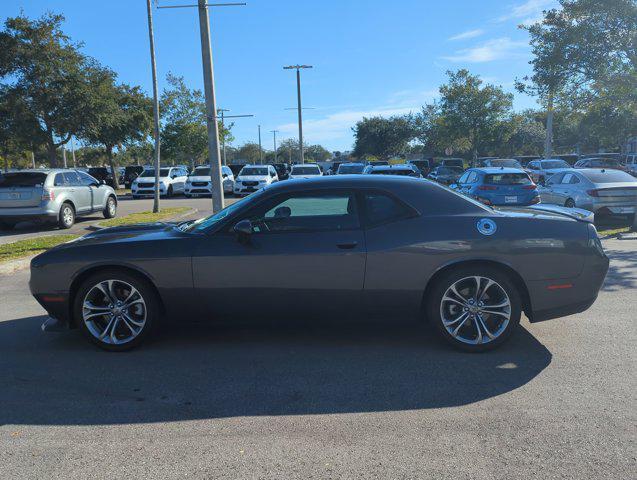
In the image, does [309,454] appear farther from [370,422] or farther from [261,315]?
[261,315]

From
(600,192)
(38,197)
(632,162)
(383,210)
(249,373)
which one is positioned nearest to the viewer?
(249,373)

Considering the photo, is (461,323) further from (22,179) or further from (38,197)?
(22,179)

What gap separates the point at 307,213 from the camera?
4.77 m

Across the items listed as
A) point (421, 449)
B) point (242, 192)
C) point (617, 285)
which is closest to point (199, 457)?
point (421, 449)

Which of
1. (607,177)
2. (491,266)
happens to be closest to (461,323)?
(491,266)

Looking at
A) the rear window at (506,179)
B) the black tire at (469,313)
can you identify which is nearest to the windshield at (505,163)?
the rear window at (506,179)

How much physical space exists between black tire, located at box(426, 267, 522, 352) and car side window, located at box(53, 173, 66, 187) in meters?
11.9

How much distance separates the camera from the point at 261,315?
456 centimetres

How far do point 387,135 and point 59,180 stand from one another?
54.4m

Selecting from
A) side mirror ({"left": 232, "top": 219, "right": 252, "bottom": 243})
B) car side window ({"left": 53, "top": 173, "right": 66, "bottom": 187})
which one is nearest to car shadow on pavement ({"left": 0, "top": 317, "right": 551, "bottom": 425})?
side mirror ({"left": 232, "top": 219, "right": 252, "bottom": 243})

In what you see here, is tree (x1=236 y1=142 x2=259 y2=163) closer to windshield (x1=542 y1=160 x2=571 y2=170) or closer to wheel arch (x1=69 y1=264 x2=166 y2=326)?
windshield (x1=542 y1=160 x2=571 y2=170)

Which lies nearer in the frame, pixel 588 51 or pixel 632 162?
pixel 588 51

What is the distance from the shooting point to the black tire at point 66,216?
1326 cm

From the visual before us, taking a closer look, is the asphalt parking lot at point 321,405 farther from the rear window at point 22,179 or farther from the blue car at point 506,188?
the rear window at point 22,179
